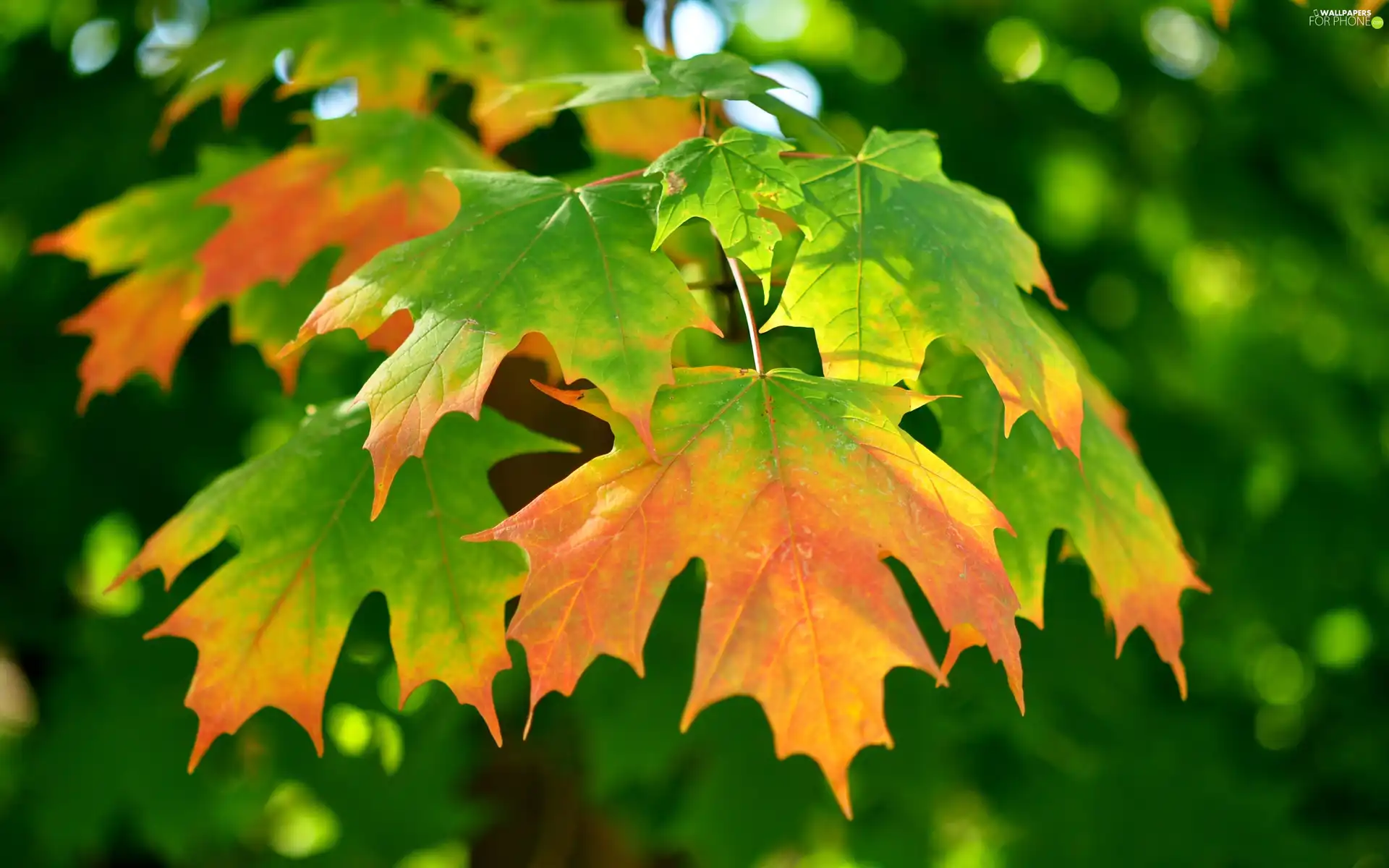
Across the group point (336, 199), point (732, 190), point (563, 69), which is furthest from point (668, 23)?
point (732, 190)

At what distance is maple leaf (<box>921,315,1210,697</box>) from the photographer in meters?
1.10

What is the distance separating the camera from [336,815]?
9.21 ft

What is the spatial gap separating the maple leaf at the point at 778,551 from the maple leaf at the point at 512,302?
0.05m

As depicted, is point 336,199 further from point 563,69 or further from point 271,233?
point 563,69

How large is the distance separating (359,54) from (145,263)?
0.46 meters

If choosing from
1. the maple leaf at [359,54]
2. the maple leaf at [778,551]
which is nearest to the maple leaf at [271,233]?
the maple leaf at [359,54]

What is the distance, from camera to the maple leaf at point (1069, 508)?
1.10 meters

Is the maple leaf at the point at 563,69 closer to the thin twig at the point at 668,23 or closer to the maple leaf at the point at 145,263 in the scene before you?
the thin twig at the point at 668,23

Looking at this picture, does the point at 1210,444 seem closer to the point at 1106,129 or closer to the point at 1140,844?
the point at 1106,129

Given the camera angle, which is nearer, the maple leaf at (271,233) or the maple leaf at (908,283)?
the maple leaf at (908,283)

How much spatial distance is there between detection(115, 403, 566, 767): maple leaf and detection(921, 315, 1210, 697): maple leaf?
427 mm

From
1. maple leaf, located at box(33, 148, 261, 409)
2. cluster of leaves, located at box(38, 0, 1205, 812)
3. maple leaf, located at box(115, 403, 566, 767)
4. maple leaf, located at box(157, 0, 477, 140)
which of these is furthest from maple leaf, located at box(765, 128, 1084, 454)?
maple leaf, located at box(33, 148, 261, 409)

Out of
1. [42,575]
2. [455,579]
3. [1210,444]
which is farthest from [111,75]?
[1210,444]

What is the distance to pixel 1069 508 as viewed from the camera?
1.12 m
